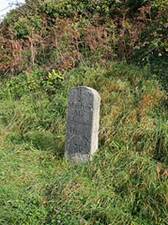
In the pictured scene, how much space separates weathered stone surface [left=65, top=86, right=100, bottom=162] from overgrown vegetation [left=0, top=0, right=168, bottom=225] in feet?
0.52

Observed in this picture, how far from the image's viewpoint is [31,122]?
757 cm

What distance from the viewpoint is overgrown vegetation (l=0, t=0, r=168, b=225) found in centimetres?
533

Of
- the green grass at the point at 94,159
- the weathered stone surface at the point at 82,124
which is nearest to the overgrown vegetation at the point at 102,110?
the green grass at the point at 94,159

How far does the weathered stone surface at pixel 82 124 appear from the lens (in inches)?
251

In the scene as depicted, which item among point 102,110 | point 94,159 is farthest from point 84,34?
point 94,159

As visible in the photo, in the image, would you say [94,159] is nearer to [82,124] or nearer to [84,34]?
[82,124]

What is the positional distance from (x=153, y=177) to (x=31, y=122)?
2.63 metres

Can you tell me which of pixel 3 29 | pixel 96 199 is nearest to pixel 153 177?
pixel 96 199

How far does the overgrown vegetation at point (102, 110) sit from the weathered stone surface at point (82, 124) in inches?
6.2

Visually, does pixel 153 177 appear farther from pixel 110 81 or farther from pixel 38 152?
pixel 110 81

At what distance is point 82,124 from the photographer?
6.48m

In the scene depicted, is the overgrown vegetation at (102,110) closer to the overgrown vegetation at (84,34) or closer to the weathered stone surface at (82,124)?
the overgrown vegetation at (84,34)

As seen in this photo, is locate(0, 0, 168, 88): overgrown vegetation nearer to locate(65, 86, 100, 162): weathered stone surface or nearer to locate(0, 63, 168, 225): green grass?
locate(0, 63, 168, 225): green grass

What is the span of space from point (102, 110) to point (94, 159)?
106 centimetres
